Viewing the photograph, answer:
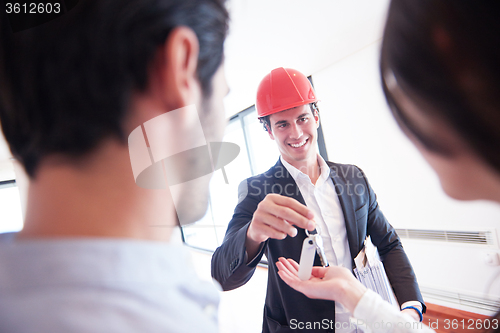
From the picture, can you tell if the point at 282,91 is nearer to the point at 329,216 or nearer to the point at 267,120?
the point at 267,120

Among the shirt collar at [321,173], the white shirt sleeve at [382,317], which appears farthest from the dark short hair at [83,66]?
the shirt collar at [321,173]

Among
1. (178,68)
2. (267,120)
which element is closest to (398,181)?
(267,120)

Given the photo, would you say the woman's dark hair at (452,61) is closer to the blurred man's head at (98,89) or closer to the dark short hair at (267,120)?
the blurred man's head at (98,89)

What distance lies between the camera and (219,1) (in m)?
0.26

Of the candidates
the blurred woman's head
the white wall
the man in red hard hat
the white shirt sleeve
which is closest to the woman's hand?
the white shirt sleeve

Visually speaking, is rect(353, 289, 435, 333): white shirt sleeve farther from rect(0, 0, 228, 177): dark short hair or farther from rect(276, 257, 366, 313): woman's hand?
rect(0, 0, 228, 177): dark short hair

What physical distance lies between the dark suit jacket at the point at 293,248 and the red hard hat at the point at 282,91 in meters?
0.19

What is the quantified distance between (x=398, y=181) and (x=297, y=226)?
3.40 ft

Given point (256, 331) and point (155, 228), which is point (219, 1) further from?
point (256, 331)

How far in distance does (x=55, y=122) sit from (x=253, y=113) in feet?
1.96

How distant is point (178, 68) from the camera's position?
24 centimetres

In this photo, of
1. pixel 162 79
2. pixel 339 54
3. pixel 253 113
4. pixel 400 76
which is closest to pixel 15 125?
pixel 162 79

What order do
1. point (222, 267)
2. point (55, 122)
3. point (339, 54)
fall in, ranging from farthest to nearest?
point (339, 54) → point (222, 267) → point (55, 122)

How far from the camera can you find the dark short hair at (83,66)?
0.76 ft
